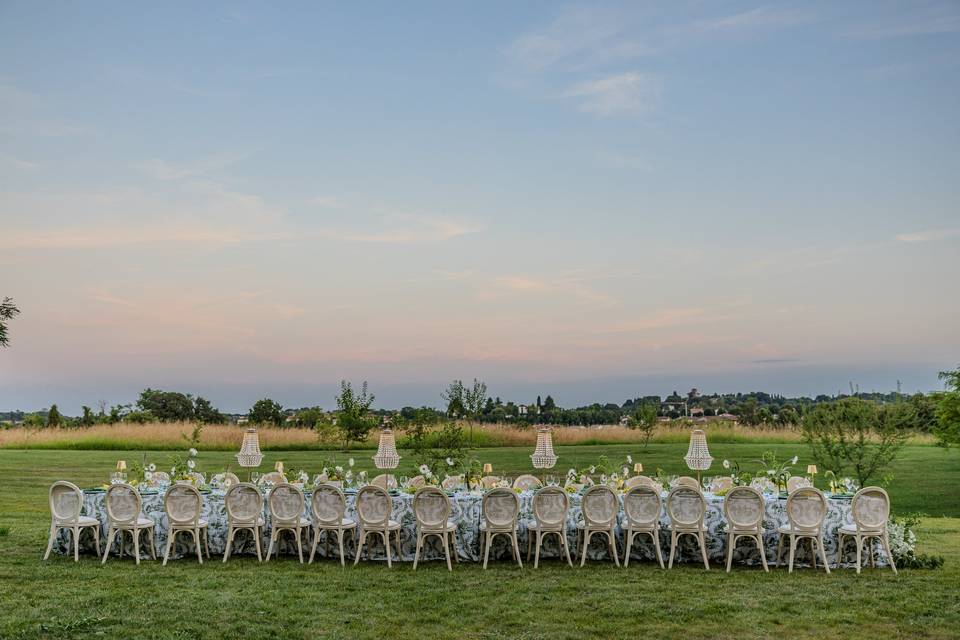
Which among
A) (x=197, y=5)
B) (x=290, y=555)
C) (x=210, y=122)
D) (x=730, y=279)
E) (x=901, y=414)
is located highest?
(x=197, y=5)

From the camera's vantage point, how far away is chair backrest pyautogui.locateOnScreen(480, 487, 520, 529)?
942 centimetres

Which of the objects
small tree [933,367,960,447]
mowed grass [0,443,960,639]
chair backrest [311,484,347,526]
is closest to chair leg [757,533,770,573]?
mowed grass [0,443,960,639]

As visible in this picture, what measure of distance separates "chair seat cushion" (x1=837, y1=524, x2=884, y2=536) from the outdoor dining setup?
12 mm

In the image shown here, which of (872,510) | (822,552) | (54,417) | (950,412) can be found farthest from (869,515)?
(54,417)

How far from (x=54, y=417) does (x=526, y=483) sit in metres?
29.8

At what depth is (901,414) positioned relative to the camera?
1525 cm

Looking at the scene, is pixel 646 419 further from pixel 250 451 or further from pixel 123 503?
pixel 123 503

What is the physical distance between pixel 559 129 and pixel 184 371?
13921mm

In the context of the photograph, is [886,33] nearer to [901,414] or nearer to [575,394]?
[901,414]

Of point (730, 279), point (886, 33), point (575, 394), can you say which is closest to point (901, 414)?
point (730, 279)

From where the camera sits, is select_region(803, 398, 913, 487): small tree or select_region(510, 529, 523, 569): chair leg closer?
select_region(510, 529, 523, 569): chair leg

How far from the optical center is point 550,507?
31.3ft

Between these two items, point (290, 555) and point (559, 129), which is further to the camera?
point (559, 129)

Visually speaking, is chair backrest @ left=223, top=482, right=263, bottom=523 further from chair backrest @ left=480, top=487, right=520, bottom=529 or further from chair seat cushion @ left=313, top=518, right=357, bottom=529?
chair backrest @ left=480, top=487, right=520, bottom=529
